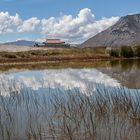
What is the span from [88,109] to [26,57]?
60318 mm

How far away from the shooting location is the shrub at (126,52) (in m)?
81.4

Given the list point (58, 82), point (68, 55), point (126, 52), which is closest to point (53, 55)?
point (68, 55)

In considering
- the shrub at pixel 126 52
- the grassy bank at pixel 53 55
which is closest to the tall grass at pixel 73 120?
the grassy bank at pixel 53 55

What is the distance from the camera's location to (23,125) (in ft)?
43.8

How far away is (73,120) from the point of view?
13.1 m

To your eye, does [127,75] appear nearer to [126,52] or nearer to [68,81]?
[68,81]

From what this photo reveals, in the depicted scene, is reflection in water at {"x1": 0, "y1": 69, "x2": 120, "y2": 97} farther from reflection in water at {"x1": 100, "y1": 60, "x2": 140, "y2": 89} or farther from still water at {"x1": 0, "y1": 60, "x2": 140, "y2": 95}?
reflection in water at {"x1": 100, "y1": 60, "x2": 140, "y2": 89}

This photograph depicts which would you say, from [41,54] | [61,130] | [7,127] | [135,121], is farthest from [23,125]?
[41,54]

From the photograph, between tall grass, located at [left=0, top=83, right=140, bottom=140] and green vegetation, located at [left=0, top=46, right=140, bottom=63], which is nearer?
tall grass, located at [left=0, top=83, right=140, bottom=140]

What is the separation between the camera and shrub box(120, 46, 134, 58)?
267ft

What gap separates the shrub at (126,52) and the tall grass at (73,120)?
216 feet

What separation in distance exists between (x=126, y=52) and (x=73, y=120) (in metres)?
70.1

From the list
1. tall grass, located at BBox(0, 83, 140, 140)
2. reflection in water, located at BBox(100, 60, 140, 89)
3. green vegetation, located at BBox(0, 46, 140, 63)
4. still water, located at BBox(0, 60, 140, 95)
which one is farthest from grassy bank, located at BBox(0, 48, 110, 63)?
tall grass, located at BBox(0, 83, 140, 140)

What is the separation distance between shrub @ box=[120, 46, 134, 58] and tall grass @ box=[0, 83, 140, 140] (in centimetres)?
6596
